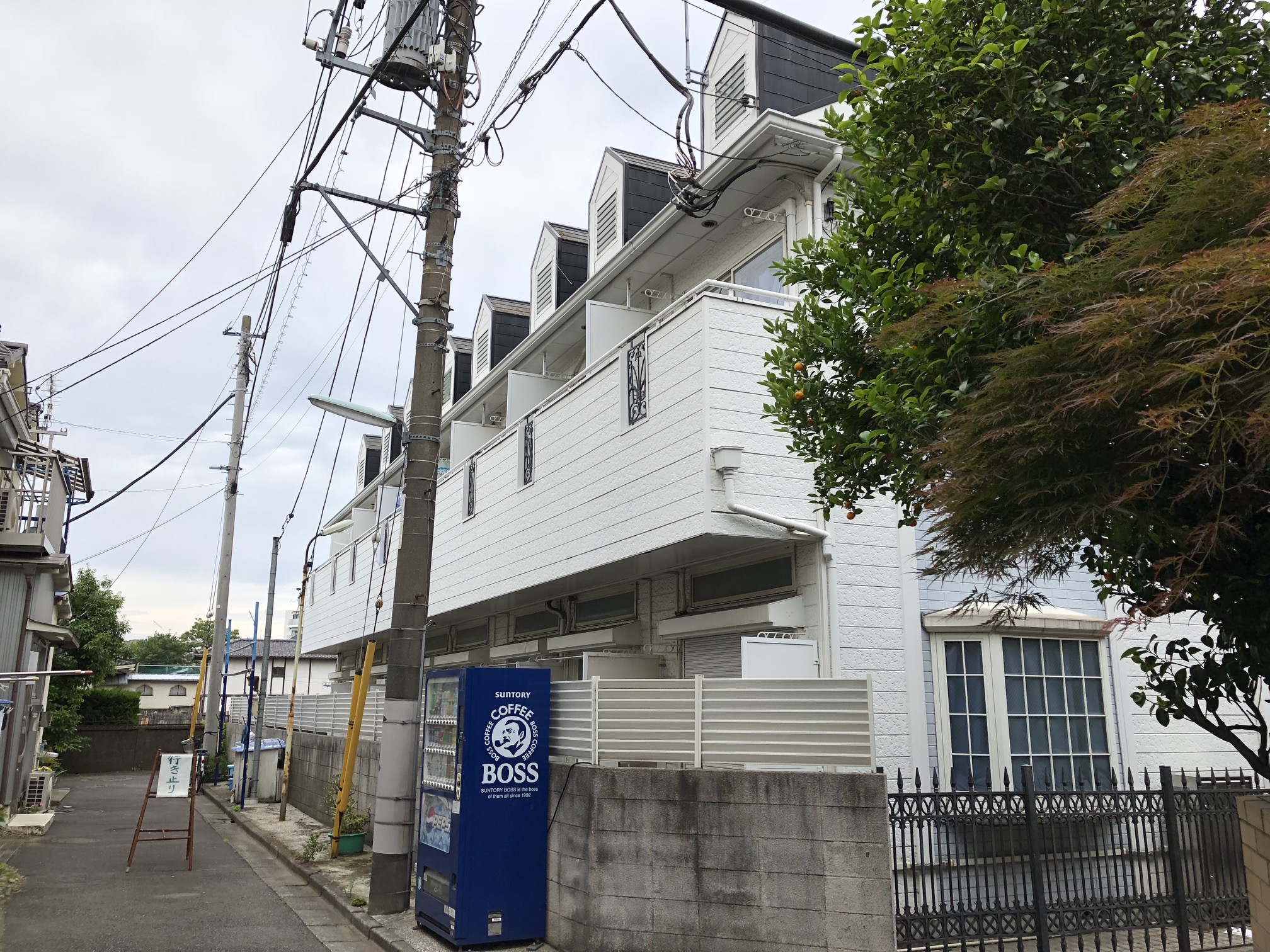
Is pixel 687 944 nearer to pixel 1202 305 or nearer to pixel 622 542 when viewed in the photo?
pixel 622 542

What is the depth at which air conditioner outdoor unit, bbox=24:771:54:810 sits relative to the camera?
19.8m

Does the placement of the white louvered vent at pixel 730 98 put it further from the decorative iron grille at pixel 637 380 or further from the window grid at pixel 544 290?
the window grid at pixel 544 290

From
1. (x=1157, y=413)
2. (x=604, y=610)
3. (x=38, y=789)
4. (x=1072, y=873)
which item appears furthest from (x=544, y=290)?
(x=1157, y=413)

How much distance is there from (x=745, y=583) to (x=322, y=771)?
1009 centimetres

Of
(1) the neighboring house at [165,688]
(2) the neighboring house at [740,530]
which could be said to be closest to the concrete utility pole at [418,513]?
(2) the neighboring house at [740,530]

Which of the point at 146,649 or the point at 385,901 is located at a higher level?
the point at 146,649

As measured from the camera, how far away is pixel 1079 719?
10.9m

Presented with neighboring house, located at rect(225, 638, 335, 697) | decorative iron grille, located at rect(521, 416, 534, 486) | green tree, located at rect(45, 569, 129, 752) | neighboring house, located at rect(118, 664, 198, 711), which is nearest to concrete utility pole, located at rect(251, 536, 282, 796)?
green tree, located at rect(45, 569, 129, 752)

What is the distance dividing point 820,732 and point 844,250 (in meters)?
3.70

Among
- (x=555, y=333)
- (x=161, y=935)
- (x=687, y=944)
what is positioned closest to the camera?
(x=687, y=944)

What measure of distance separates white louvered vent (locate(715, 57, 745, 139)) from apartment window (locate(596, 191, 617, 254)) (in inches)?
107

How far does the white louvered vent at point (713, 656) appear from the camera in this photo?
11.2m

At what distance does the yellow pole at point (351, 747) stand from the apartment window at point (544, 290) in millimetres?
7033

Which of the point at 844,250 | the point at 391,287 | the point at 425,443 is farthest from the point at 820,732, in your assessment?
the point at 391,287
